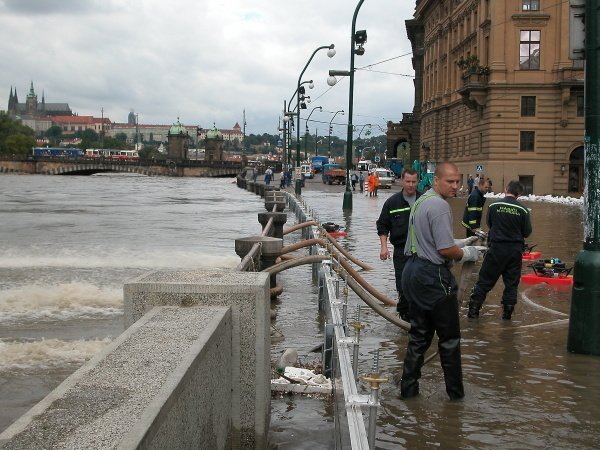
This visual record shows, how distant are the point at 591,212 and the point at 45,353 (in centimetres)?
567

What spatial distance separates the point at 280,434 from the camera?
19.2 feet

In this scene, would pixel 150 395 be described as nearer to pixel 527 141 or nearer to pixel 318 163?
pixel 527 141

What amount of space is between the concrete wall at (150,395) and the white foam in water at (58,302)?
7.07m

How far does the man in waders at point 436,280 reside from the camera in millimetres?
6305

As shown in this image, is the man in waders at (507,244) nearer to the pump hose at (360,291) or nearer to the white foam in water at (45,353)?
the pump hose at (360,291)

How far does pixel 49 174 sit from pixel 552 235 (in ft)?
476

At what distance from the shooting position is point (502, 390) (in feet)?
22.7

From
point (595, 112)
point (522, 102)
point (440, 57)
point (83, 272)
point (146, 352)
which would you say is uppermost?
point (440, 57)

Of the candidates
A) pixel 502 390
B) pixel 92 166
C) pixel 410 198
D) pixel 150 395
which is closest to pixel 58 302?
Answer: pixel 410 198

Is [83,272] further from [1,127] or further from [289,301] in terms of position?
[1,127]

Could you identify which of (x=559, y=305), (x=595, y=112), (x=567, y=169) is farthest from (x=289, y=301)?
(x=567, y=169)

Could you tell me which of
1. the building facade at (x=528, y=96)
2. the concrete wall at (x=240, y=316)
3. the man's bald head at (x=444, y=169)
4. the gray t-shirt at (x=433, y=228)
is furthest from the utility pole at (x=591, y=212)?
the building facade at (x=528, y=96)

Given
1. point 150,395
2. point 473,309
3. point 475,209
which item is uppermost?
point 475,209

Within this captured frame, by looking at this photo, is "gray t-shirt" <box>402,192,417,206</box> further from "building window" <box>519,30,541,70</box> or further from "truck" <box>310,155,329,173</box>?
"truck" <box>310,155,329,173</box>
